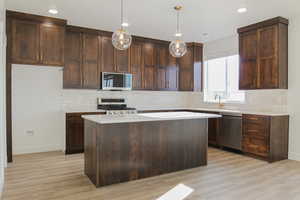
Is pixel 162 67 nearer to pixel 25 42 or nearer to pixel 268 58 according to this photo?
pixel 268 58

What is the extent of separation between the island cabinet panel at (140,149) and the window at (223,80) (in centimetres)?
217

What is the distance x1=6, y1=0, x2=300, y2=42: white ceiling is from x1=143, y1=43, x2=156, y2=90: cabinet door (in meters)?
0.78

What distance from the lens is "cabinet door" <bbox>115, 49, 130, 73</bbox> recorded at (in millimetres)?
5367

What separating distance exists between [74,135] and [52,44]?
1951mm

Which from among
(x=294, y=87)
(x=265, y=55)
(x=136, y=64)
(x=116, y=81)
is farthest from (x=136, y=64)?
(x=294, y=87)

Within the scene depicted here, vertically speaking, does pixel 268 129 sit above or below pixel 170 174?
above

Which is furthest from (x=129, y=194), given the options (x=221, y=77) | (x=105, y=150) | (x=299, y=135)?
(x=221, y=77)

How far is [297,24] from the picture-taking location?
422 cm

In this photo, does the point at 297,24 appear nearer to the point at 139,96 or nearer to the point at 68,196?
the point at 139,96

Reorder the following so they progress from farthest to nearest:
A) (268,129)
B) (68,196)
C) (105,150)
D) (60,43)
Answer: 1. (60,43)
2. (268,129)
3. (105,150)
4. (68,196)

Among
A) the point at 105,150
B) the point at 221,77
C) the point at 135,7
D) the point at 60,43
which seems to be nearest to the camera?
the point at 105,150

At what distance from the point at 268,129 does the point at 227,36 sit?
272cm

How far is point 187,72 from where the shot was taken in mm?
6309

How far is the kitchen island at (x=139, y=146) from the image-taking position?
9.55 feet
